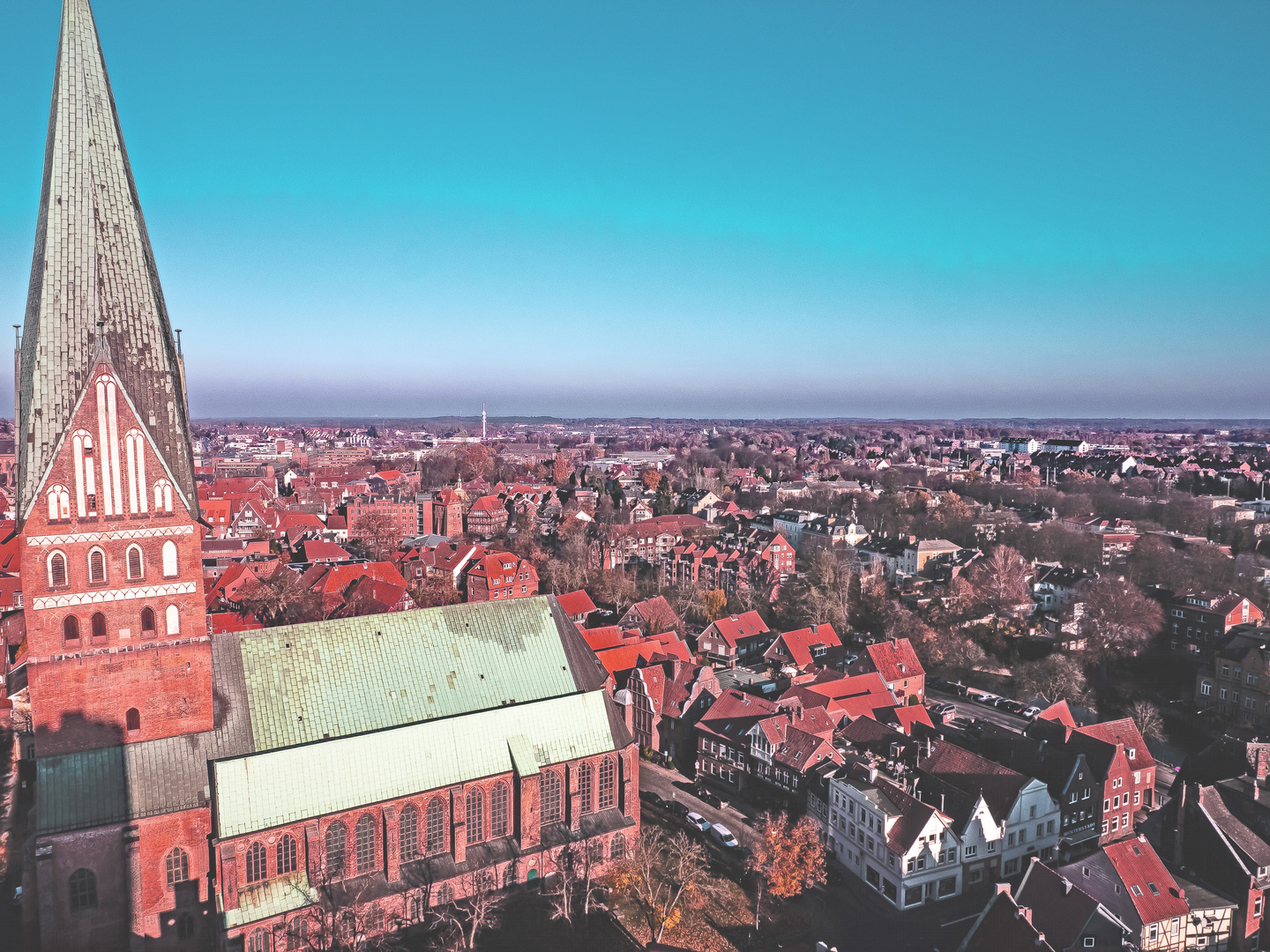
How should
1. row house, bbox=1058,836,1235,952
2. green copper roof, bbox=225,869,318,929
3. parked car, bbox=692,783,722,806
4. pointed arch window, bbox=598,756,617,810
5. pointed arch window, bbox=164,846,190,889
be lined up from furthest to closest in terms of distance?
parked car, bbox=692,783,722,806 < pointed arch window, bbox=598,756,617,810 < row house, bbox=1058,836,1235,952 < pointed arch window, bbox=164,846,190,889 < green copper roof, bbox=225,869,318,929

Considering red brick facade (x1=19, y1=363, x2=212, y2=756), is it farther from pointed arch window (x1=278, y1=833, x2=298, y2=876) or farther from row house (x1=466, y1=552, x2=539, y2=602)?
row house (x1=466, y1=552, x2=539, y2=602)

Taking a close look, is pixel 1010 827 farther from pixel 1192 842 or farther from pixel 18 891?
pixel 18 891

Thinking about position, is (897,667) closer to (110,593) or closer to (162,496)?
(162,496)

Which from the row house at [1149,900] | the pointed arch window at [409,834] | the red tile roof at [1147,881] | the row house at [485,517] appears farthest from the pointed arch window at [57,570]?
the row house at [485,517]

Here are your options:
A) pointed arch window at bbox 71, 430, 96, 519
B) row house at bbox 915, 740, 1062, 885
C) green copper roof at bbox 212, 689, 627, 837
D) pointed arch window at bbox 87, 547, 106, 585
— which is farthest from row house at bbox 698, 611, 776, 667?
pointed arch window at bbox 71, 430, 96, 519

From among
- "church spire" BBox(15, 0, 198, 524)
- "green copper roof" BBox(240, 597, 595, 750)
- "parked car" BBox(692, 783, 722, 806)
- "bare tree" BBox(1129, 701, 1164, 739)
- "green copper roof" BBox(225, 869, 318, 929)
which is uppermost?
"church spire" BBox(15, 0, 198, 524)

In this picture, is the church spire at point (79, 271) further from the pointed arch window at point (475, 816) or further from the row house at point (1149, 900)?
the row house at point (1149, 900)

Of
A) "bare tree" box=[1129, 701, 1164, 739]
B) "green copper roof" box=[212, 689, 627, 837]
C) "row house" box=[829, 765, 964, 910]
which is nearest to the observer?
"green copper roof" box=[212, 689, 627, 837]
